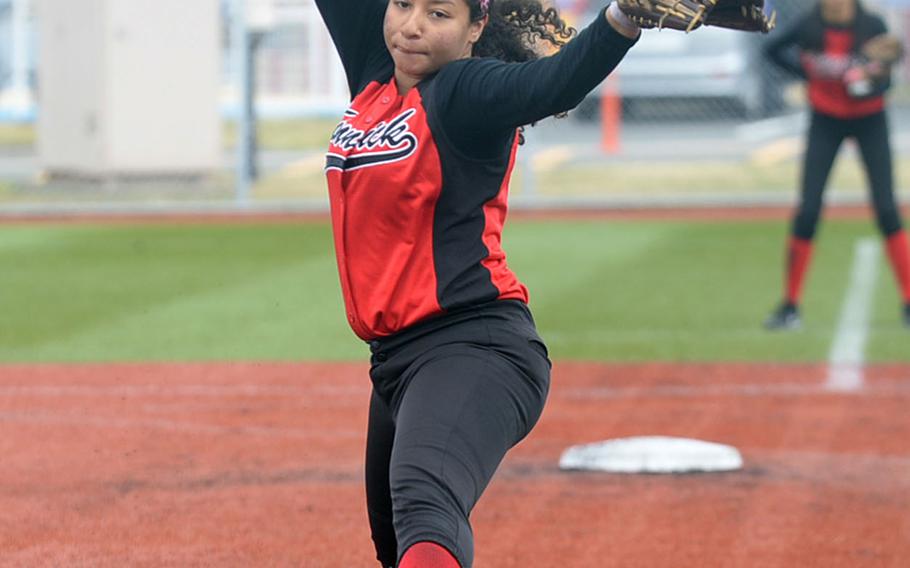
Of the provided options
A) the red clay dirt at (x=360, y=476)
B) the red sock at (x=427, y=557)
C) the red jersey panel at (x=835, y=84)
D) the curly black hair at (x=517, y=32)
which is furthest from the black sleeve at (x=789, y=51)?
the red sock at (x=427, y=557)

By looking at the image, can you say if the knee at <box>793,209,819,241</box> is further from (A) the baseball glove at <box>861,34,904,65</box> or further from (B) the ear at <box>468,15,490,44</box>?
(B) the ear at <box>468,15,490,44</box>

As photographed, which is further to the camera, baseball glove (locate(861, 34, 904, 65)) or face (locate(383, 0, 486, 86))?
baseball glove (locate(861, 34, 904, 65))

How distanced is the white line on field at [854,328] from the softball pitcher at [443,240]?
17.0ft

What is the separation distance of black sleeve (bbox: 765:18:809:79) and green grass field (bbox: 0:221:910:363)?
168cm

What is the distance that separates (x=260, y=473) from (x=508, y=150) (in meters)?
3.27

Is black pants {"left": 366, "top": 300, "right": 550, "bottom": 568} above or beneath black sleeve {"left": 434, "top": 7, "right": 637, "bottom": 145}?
beneath

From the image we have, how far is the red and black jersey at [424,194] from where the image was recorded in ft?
12.2

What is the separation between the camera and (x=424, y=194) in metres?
3.79

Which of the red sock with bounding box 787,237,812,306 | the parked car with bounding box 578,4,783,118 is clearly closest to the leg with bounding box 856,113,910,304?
the red sock with bounding box 787,237,812,306

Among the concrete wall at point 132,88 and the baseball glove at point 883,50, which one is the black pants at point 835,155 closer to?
the baseball glove at point 883,50

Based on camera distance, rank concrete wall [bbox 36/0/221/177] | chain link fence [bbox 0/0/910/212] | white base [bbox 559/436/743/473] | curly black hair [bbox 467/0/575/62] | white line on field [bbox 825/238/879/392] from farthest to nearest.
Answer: concrete wall [bbox 36/0/221/177]
chain link fence [bbox 0/0/910/212]
white line on field [bbox 825/238/879/392]
white base [bbox 559/436/743/473]
curly black hair [bbox 467/0/575/62]

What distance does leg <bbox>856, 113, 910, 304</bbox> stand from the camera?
10359 mm

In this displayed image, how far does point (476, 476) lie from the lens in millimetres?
3678

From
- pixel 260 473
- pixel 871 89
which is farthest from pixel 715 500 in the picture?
pixel 871 89
